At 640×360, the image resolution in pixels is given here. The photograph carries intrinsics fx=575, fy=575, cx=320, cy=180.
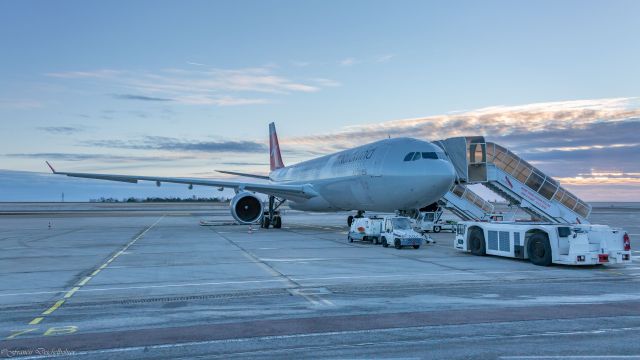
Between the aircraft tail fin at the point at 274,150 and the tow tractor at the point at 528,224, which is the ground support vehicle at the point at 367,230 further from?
the aircraft tail fin at the point at 274,150

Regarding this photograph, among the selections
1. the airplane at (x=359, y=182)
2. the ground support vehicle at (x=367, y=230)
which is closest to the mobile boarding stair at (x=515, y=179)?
the airplane at (x=359, y=182)

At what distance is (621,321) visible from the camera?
31.6ft

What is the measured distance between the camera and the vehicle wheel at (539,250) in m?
17.7

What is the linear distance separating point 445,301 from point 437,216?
24.6m

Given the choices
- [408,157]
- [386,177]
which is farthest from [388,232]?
[408,157]

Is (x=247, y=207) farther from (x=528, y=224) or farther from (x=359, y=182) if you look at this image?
(x=528, y=224)

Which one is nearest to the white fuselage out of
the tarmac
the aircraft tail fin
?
the tarmac

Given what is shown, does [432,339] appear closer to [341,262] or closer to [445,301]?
[445,301]

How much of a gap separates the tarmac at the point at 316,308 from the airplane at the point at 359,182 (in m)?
5.74

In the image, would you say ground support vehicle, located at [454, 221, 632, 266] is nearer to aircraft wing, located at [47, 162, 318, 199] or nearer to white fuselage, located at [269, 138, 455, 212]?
white fuselage, located at [269, 138, 455, 212]

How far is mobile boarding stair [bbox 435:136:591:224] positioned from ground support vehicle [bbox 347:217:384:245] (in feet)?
19.9

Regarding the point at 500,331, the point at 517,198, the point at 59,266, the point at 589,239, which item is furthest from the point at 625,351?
the point at 517,198

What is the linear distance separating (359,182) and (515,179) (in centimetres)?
797

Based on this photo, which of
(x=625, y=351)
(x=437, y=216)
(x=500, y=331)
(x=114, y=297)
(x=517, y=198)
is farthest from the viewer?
(x=437, y=216)
